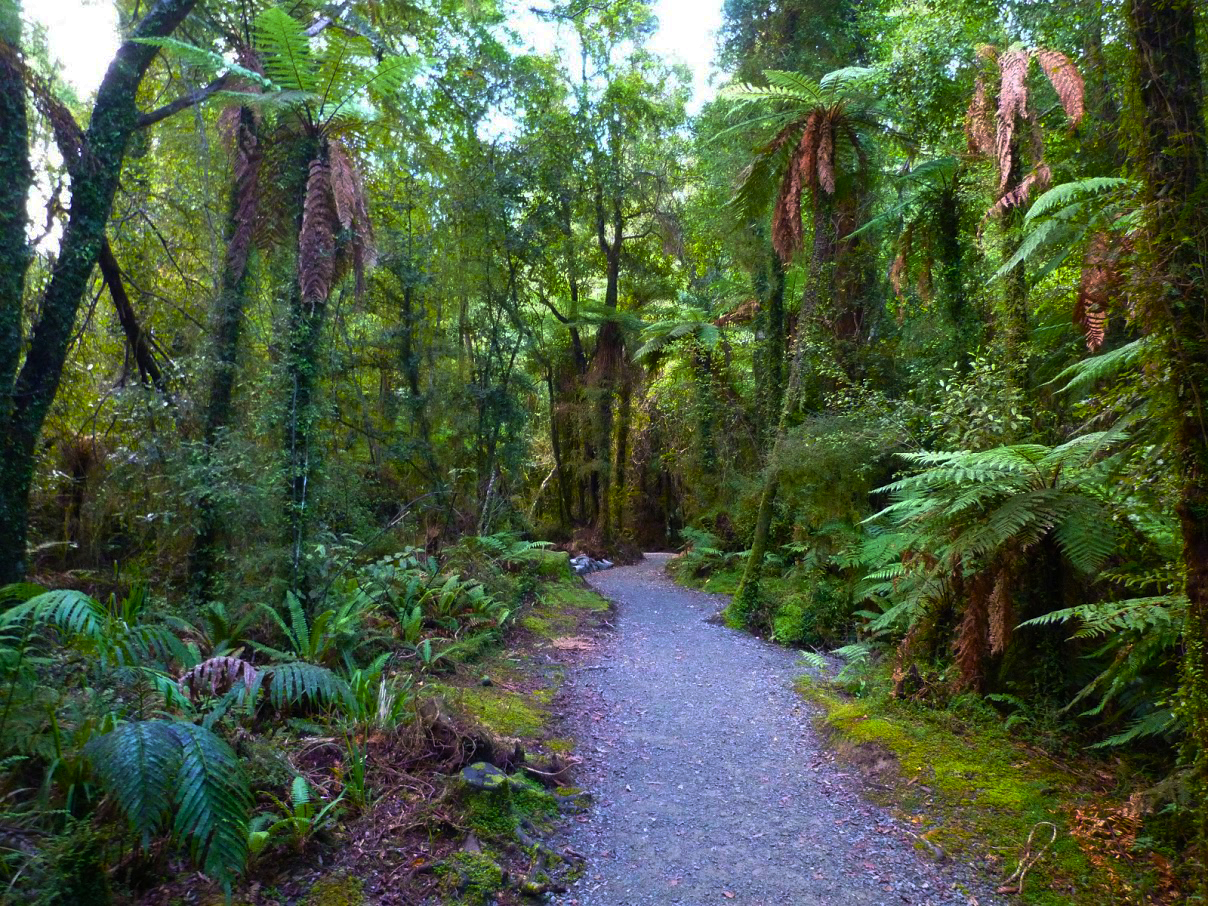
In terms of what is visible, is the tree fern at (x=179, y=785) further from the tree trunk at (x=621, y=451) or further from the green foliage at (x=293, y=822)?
the tree trunk at (x=621, y=451)

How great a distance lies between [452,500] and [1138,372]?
389 inches

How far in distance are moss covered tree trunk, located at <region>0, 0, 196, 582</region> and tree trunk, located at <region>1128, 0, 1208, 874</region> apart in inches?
278

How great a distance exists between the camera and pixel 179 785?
2484 mm

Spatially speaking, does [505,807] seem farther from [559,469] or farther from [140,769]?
[559,469]

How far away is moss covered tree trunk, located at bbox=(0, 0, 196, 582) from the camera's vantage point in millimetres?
5230

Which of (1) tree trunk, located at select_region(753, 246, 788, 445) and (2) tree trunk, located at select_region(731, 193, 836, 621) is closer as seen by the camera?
(2) tree trunk, located at select_region(731, 193, 836, 621)

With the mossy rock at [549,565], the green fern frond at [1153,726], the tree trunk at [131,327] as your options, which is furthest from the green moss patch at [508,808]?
the mossy rock at [549,565]

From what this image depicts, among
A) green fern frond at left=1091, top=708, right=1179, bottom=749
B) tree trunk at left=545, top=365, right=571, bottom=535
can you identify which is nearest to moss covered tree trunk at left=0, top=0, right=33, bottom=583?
green fern frond at left=1091, top=708, right=1179, bottom=749

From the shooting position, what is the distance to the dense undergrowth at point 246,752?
2.44m

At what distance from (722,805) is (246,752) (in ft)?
8.93

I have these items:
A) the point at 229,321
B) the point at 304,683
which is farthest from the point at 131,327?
the point at 304,683

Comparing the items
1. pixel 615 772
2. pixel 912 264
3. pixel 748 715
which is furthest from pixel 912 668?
pixel 912 264

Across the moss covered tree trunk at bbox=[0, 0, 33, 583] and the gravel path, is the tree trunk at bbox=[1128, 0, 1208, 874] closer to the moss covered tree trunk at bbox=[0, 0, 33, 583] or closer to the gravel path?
the gravel path

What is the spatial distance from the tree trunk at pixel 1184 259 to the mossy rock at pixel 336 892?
10.4 ft
